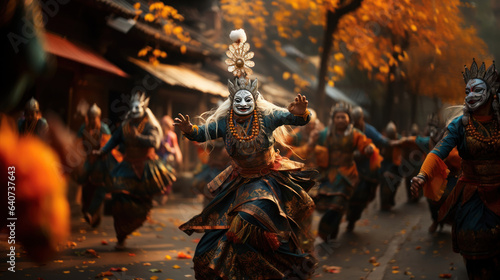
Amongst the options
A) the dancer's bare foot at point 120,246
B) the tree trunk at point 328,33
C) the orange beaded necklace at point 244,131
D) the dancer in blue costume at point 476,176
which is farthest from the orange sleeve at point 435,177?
the tree trunk at point 328,33

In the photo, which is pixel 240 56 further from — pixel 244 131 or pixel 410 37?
pixel 410 37

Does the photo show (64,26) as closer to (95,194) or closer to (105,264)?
(95,194)

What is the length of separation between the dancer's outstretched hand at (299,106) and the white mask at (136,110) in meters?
3.58

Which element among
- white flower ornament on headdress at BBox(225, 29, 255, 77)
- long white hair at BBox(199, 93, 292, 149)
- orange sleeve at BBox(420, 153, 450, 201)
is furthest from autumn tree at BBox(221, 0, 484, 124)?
white flower ornament on headdress at BBox(225, 29, 255, 77)

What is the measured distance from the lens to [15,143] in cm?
175

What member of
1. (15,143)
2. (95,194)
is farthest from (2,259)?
(15,143)

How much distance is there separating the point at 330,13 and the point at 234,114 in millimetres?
9177

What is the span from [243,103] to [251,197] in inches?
42.0

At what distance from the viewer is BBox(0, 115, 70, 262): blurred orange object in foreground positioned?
1728 millimetres

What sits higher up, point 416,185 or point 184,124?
point 184,124

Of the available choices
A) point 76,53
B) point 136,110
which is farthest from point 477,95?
point 76,53

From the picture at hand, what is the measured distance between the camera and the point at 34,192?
1833mm

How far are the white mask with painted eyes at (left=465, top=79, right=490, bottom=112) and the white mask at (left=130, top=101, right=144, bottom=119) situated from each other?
4985 mm

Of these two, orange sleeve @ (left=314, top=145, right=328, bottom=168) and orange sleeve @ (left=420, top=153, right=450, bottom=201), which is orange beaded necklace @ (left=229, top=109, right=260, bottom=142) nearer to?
orange sleeve @ (left=420, top=153, right=450, bottom=201)
